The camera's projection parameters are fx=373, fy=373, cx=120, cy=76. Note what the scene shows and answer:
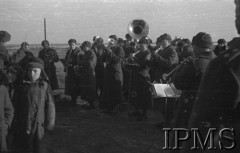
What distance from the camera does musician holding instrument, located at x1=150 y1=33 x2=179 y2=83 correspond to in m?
6.84

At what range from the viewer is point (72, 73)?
894 centimetres

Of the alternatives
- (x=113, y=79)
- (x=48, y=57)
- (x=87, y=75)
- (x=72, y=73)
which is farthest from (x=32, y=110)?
(x=48, y=57)

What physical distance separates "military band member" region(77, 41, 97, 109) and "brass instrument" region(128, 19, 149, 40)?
1109mm

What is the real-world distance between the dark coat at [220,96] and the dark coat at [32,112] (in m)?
2.77

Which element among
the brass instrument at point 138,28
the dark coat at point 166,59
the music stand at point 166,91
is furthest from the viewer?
the brass instrument at point 138,28

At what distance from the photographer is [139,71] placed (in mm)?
7418

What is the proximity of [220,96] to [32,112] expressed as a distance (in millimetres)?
2897

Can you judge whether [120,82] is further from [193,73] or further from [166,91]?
[193,73]

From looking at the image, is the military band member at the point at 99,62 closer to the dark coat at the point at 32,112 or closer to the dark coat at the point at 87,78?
the dark coat at the point at 87,78

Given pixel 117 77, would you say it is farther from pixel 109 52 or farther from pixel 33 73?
pixel 33 73

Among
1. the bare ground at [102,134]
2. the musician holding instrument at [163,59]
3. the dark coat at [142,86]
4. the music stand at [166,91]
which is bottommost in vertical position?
the bare ground at [102,134]

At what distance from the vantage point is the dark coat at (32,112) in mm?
3967

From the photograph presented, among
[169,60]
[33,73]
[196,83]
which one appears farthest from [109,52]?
[196,83]

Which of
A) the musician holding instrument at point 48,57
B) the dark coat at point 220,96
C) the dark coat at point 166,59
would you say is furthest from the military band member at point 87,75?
the dark coat at point 220,96
